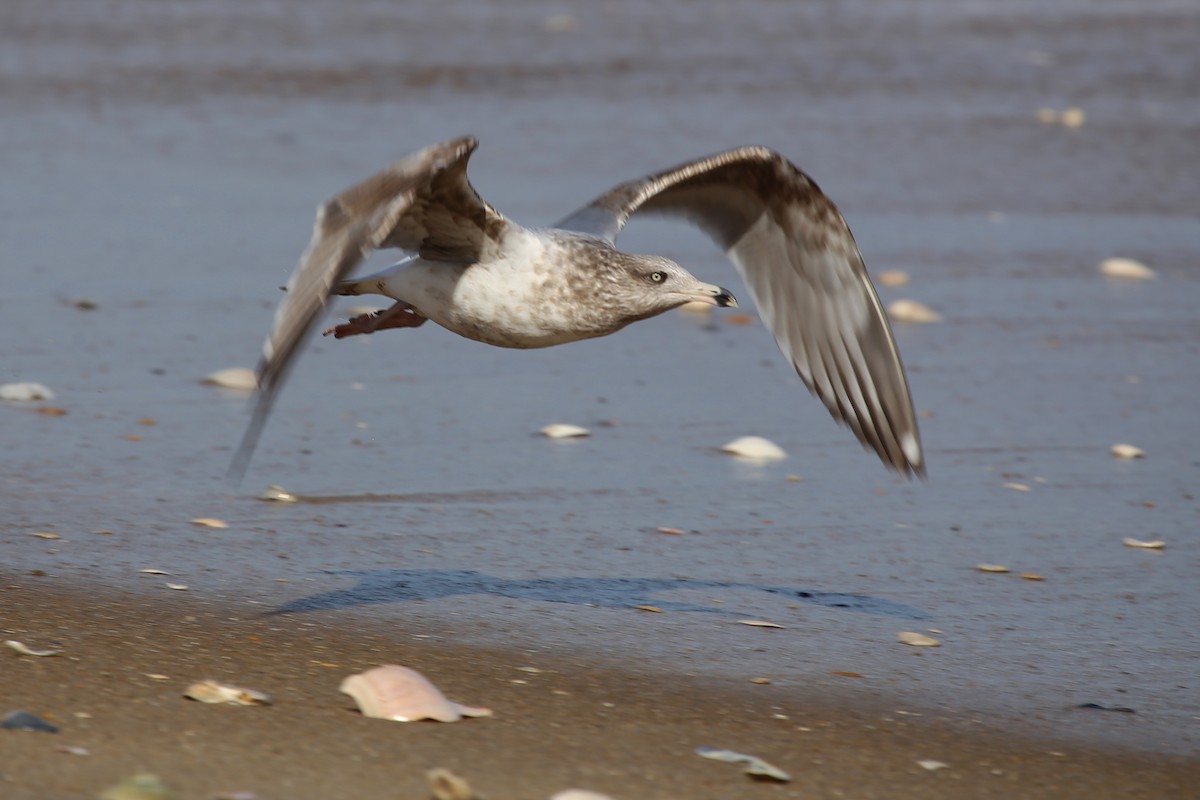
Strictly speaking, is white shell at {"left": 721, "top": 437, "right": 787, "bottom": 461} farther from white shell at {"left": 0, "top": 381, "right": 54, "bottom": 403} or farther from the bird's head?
white shell at {"left": 0, "top": 381, "right": 54, "bottom": 403}

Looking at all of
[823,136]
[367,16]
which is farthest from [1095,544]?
[367,16]

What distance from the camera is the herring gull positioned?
477cm

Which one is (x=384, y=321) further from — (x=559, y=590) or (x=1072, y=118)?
(x=1072, y=118)

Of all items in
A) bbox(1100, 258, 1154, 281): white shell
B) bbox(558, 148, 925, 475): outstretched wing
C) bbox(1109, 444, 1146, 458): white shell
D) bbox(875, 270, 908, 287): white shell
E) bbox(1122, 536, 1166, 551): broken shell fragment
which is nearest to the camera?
bbox(558, 148, 925, 475): outstretched wing

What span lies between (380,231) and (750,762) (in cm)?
158

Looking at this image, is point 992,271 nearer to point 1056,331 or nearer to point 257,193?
point 1056,331

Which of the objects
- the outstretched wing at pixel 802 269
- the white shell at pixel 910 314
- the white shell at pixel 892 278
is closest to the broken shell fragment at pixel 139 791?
the outstretched wing at pixel 802 269

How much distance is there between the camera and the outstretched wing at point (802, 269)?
6.07 metres

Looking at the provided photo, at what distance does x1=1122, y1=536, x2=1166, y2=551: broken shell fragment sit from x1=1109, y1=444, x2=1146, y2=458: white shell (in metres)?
0.99

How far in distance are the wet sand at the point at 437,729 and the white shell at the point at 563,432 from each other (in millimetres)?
2094

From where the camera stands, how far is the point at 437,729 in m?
4.27

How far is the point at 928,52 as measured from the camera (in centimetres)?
1795

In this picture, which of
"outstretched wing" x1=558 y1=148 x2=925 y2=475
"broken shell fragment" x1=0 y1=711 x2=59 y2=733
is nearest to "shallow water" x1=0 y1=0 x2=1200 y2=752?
"outstretched wing" x1=558 y1=148 x2=925 y2=475

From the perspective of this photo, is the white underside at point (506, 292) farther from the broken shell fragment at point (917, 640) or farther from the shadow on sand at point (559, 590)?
the broken shell fragment at point (917, 640)
